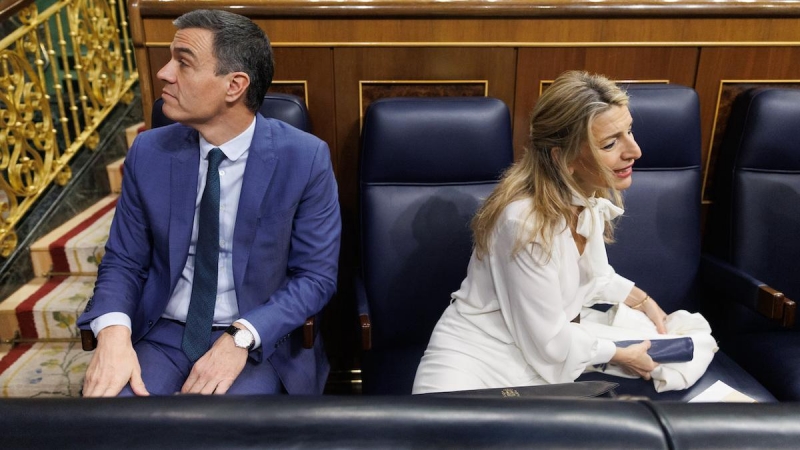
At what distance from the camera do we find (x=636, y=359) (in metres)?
1.49

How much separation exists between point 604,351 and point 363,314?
595mm

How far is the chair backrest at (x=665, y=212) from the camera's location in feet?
6.06

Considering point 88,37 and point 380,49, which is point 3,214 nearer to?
point 88,37

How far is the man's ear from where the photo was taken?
1463 mm

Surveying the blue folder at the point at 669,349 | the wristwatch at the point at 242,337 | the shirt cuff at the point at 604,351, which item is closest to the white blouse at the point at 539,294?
the shirt cuff at the point at 604,351

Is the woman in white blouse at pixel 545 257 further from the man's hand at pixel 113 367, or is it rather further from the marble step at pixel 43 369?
the marble step at pixel 43 369

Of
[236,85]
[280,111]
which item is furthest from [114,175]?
[236,85]

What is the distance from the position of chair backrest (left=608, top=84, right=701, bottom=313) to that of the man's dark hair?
1034 millimetres

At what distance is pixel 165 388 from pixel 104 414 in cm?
106

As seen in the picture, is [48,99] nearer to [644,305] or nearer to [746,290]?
[644,305]

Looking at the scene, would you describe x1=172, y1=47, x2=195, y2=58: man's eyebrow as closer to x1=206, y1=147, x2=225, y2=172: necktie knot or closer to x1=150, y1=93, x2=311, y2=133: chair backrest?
x1=206, y1=147, x2=225, y2=172: necktie knot

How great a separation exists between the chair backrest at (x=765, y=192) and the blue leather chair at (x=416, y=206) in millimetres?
724

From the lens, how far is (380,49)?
6.31 ft

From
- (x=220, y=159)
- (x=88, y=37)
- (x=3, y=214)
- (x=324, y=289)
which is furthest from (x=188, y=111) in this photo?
(x=88, y=37)
